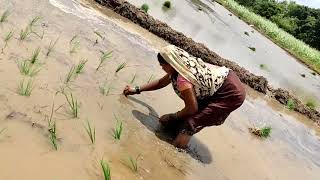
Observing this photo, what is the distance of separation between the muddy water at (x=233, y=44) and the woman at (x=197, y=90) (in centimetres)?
668

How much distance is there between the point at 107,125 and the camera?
4379 mm

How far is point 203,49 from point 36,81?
5.89 metres

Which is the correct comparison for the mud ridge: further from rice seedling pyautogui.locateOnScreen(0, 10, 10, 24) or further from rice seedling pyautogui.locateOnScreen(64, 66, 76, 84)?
rice seedling pyautogui.locateOnScreen(64, 66, 76, 84)

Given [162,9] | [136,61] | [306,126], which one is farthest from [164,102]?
[162,9]

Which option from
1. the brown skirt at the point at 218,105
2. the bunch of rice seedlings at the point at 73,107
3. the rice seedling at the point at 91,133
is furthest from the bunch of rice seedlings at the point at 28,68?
the brown skirt at the point at 218,105

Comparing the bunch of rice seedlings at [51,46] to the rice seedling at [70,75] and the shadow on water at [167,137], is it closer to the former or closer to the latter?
the rice seedling at [70,75]

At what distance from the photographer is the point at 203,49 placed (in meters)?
9.95

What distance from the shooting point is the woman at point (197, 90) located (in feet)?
14.8

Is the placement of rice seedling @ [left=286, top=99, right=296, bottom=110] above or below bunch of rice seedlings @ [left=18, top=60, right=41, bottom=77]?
below

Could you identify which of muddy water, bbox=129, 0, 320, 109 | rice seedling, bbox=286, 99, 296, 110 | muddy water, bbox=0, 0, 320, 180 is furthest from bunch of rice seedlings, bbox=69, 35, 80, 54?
muddy water, bbox=129, 0, 320, 109

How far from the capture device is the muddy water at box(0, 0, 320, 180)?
352cm

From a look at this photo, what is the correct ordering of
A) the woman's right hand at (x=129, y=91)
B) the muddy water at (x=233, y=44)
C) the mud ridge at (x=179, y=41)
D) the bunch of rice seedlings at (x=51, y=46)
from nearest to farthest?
the woman's right hand at (x=129, y=91) → the bunch of rice seedlings at (x=51, y=46) → the mud ridge at (x=179, y=41) → the muddy water at (x=233, y=44)

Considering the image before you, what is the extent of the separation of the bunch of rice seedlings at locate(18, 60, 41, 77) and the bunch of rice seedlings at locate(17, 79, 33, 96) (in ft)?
0.60

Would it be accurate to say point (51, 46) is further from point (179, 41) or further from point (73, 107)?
point (179, 41)
